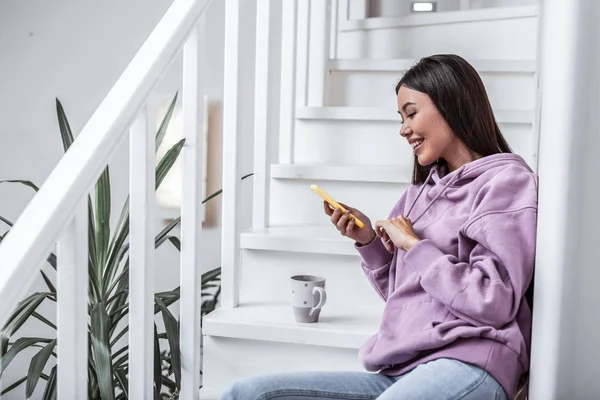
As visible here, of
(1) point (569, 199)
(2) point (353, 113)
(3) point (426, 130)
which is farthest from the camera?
(2) point (353, 113)

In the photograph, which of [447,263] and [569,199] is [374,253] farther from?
[569,199]

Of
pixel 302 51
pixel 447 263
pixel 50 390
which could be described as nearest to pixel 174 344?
pixel 50 390

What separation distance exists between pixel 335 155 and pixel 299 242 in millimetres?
425

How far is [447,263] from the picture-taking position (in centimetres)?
109

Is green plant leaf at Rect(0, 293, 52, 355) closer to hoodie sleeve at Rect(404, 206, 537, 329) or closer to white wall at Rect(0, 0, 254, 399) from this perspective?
hoodie sleeve at Rect(404, 206, 537, 329)

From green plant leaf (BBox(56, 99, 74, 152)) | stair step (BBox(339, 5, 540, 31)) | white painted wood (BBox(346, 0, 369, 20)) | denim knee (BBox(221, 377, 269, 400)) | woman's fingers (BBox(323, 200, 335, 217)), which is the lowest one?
denim knee (BBox(221, 377, 269, 400))

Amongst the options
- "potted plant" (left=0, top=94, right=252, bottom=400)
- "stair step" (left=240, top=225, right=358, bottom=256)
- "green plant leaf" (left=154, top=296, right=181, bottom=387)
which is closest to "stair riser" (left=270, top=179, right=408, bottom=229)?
"stair step" (left=240, top=225, right=358, bottom=256)

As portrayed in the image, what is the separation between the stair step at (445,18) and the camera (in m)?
1.99

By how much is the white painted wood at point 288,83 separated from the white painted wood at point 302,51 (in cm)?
10

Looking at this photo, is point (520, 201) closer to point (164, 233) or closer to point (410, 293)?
point (410, 293)

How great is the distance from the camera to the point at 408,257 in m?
1.14

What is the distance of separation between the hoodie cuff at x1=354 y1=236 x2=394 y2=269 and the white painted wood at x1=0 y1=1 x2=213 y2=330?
0.51m

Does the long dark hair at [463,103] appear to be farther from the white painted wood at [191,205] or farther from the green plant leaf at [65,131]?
the green plant leaf at [65,131]

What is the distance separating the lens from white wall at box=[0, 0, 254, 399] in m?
2.70
